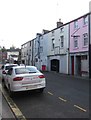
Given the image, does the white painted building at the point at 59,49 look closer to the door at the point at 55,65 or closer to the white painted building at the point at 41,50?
the door at the point at 55,65

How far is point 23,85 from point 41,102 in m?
1.56

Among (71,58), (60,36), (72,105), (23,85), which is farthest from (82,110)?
(60,36)

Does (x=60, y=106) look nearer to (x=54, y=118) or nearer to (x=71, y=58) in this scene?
(x=54, y=118)

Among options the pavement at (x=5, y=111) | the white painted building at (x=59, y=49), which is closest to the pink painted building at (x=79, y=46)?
the white painted building at (x=59, y=49)

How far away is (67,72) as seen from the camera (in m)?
30.6

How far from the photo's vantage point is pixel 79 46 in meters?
28.1

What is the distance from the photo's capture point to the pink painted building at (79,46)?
87.1ft

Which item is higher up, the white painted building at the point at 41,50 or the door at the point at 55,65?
the white painted building at the point at 41,50

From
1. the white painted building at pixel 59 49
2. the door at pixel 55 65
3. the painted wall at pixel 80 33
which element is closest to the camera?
the painted wall at pixel 80 33

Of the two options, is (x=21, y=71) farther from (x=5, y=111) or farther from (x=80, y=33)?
(x=80, y=33)

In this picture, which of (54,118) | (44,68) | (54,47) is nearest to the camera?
(54,118)

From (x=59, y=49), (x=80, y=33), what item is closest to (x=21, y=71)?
(x=80, y=33)

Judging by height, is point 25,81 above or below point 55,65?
below

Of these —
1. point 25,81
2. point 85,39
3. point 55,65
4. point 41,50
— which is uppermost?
point 85,39
